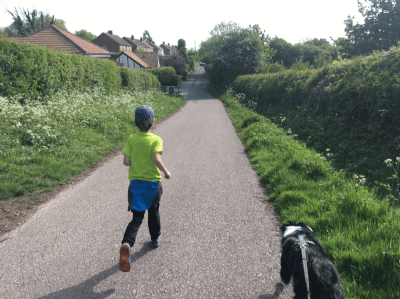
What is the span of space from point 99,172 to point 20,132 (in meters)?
3.09

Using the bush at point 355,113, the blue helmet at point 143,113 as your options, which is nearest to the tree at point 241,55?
the bush at point 355,113

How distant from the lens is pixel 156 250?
10.8 ft

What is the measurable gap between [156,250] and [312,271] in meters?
2.01

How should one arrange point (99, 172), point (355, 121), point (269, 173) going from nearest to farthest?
point (269, 173) → point (99, 172) → point (355, 121)

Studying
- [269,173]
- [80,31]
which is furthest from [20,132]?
[80,31]

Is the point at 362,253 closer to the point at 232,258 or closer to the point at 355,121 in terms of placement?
the point at 232,258

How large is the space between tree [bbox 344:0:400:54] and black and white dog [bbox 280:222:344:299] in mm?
46237

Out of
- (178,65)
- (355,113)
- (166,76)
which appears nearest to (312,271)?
(355,113)

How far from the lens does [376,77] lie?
6.97 m

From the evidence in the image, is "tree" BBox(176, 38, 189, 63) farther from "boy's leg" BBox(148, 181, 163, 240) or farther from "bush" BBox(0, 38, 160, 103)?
"boy's leg" BBox(148, 181, 163, 240)

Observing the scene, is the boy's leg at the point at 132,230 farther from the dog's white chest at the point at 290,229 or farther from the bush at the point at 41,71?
the bush at the point at 41,71

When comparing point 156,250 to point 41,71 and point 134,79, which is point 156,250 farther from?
point 134,79

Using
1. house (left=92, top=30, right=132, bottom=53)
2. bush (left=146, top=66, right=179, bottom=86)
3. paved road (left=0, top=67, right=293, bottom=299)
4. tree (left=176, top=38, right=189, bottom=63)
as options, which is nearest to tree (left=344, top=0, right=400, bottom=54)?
bush (left=146, top=66, right=179, bottom=86)

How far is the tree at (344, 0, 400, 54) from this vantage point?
38.0 meters
